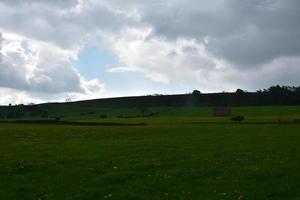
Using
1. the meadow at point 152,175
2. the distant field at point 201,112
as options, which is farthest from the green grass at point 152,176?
the distant field at point 201,112

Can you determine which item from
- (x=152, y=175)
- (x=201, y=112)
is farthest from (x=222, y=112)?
(x=152, y=175)

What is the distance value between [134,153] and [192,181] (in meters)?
11.5

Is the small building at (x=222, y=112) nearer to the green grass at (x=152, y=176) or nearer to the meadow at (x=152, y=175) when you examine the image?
the meadow at (x=152, y=175)

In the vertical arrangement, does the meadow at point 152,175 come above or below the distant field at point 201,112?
below

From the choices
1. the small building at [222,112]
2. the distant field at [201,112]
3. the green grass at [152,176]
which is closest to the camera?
the green grass at [152,176]

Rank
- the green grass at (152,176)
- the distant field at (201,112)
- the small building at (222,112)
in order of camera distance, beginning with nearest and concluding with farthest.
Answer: the green grass at (152,176) → the small building at (222,112) → the distant field at (201,112)

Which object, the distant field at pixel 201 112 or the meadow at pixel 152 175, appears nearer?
the meadow at pixel 152 175

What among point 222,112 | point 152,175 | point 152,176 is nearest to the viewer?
point 152,176

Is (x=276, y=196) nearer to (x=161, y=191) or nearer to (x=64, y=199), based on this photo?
(x=161, y=191)

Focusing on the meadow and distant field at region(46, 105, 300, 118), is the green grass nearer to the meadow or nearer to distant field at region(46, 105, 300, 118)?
the meadow

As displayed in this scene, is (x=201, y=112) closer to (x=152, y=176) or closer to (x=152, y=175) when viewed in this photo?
(x=152, y=175)

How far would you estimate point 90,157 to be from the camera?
1086 inches

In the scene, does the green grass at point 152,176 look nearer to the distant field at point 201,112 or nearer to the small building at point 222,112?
the small building at point 222,112

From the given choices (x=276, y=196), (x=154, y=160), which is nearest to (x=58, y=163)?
(x=154, y=160)
